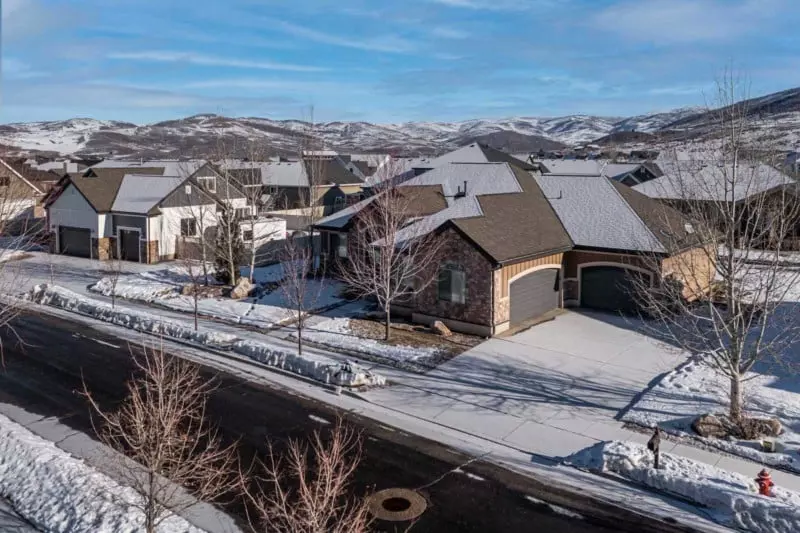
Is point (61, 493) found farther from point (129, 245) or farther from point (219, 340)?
point (129, 245)

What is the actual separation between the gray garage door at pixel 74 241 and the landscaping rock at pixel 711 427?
39.3 metres

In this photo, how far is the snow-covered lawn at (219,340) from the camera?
783 inches

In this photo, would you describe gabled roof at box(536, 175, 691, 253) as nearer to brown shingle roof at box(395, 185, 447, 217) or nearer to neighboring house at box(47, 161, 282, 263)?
brown shingle roof at box(395, 185, 447, 217)

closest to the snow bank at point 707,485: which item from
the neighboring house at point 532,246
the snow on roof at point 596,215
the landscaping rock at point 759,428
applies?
the landscaping rock at point 759,428

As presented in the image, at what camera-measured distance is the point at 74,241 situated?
44.5 metres

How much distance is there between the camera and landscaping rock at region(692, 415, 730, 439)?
1584 cm

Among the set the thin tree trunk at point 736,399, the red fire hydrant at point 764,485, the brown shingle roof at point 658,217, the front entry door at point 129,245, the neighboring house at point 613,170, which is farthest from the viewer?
the neighboring house at point 613,170

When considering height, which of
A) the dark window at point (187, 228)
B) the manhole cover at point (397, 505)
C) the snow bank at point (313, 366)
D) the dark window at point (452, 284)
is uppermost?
the dark window at point (187, 228)

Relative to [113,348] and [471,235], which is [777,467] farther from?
[113,348]

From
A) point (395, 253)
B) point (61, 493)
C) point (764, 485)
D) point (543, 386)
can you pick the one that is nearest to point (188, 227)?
point (395, 253)

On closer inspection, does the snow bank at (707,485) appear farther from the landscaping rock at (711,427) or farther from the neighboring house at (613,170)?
the neighboring house at (613,170)

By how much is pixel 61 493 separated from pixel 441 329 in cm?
1455

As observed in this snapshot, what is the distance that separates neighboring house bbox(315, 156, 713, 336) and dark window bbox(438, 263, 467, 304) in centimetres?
4

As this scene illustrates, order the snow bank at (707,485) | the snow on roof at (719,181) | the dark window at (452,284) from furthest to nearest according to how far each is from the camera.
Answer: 1. the dark window at (452,284)
2. the snow on roof at (719,181)
3. the snow bank at (707,485)
